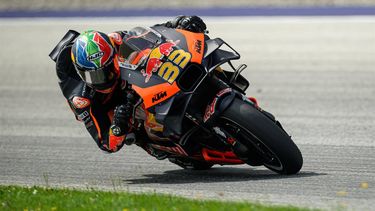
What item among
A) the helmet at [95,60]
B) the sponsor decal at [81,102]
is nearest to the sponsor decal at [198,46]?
the helmet at [95,60]

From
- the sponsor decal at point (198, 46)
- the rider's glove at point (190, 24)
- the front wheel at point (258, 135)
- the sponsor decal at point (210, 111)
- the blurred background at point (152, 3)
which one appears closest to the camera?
the front wheel at point (258, 135)

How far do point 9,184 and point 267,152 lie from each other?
262cm

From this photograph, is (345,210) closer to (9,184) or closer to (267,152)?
(267,152)

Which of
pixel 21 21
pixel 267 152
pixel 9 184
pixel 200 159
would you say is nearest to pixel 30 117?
pixel 9 184

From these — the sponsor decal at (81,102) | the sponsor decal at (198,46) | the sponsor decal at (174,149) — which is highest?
→ the sponsor decal at (198,46)

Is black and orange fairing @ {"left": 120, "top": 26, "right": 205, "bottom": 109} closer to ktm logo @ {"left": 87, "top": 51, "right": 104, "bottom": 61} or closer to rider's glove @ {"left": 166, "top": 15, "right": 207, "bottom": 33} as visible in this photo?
rider's glove @ {"left": 166, "top": 15, "right": 207, "bottom": 33}

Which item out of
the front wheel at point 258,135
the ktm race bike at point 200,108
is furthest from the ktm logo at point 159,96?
the front wheel at point 258,135

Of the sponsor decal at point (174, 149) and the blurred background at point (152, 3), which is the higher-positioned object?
the sponsor decal at point (174, 149)

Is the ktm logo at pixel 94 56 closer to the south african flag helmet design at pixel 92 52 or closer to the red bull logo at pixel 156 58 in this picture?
the south african flag helmet design at pixel 92 52

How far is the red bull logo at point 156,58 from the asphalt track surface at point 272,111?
102 centimetres

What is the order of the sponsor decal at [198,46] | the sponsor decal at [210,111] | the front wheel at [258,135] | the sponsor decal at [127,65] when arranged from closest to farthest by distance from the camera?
the front wheel at [258,135] < the sponsor decal at [210,111] < the sponsor decal at [198,46] < the sponsor decal at [127,65]

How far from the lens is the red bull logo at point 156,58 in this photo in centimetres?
752

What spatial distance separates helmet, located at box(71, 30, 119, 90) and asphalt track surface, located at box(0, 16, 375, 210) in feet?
3.05

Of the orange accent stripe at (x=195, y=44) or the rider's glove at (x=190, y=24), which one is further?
the rider's glove at (x=190, y=24)
